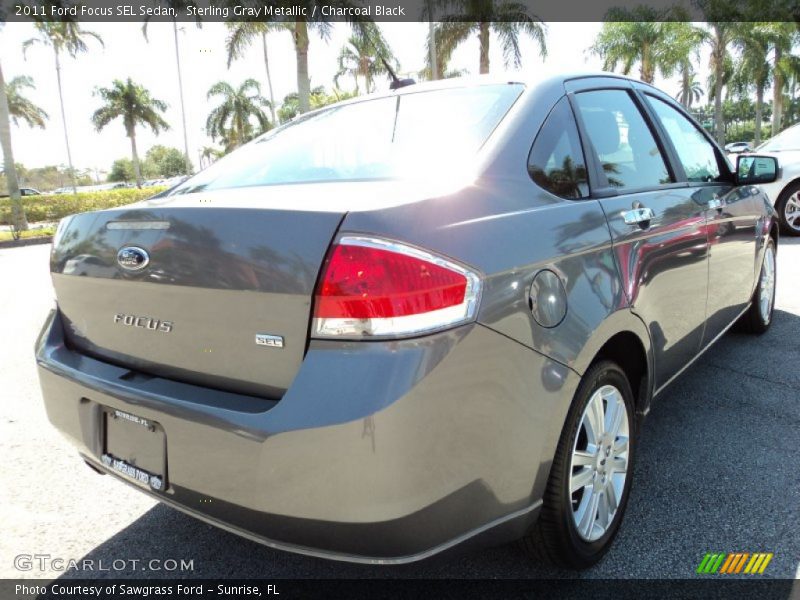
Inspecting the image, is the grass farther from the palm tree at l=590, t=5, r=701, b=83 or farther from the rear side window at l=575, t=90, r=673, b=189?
the palm tree at l=590, t=5, r=701, b=83

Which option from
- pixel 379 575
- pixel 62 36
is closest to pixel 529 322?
pixel 379 575

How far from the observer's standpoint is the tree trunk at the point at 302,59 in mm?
18578

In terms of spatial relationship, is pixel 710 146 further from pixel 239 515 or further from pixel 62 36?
pixel 62 36

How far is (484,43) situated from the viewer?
2230cm

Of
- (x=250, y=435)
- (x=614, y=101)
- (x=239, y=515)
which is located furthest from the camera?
(x=614, y=101)

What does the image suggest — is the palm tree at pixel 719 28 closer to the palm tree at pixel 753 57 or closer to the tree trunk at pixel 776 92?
the palm tree at pixel 753 57

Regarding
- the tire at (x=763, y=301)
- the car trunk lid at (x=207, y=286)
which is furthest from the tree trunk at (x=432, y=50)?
the car trunk lid at (x=207, y=286)

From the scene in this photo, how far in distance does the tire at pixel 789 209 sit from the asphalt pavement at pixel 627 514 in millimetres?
6447

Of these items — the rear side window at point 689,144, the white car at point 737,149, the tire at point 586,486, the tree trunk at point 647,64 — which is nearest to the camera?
the tire at point 586,486

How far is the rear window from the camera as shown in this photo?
1956 millimetres

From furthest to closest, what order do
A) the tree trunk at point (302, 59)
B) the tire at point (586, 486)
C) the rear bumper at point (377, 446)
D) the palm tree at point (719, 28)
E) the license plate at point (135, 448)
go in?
the palm tree at point (719, 28), the tree trunk at point (302, 59), the tire at point (586, 486), the license plate at point (135, 448), the rear bumper at point (377, 446)

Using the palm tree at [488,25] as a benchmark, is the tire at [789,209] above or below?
below

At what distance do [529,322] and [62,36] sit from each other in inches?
1073

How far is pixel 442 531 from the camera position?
1544 millimetres
